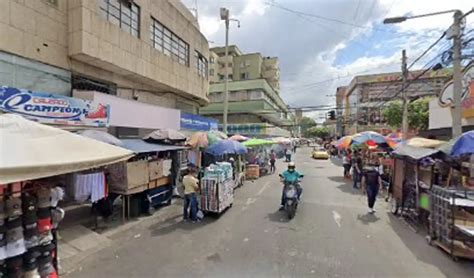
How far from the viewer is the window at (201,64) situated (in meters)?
21.7

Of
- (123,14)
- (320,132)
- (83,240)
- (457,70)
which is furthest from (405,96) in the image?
(320,132)

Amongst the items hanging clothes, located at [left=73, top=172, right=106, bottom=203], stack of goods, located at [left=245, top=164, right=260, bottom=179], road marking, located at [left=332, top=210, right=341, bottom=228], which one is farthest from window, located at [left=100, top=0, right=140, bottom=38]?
road marking, located at [left=332, top=210, right=341, bottom=228]

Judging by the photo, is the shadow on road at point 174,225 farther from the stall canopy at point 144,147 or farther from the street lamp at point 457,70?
the street lamp at point 457,70

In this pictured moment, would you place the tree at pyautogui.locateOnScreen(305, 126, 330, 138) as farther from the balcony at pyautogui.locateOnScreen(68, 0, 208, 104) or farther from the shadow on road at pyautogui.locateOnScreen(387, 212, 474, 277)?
the shadow on road at pyautogui.locateOnScreen(387, 212, 474, 277)

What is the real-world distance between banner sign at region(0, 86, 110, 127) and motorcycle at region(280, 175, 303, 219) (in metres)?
8.04

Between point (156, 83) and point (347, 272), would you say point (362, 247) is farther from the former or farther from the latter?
point (156, 83)

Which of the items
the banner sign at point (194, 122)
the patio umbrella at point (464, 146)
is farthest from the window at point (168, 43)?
the patio umbrella at point (464, 146)

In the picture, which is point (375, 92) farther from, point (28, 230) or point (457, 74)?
point (28, 230)

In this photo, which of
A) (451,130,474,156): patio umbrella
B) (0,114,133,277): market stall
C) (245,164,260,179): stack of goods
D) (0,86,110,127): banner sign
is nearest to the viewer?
(0,114,133,277): market stall

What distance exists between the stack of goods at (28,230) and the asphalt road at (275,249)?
1.30m

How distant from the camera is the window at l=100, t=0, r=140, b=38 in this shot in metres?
12.0

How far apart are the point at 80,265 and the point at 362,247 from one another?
616 cm

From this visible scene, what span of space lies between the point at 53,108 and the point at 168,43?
9.41 metres

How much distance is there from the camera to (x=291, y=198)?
8.74 m
